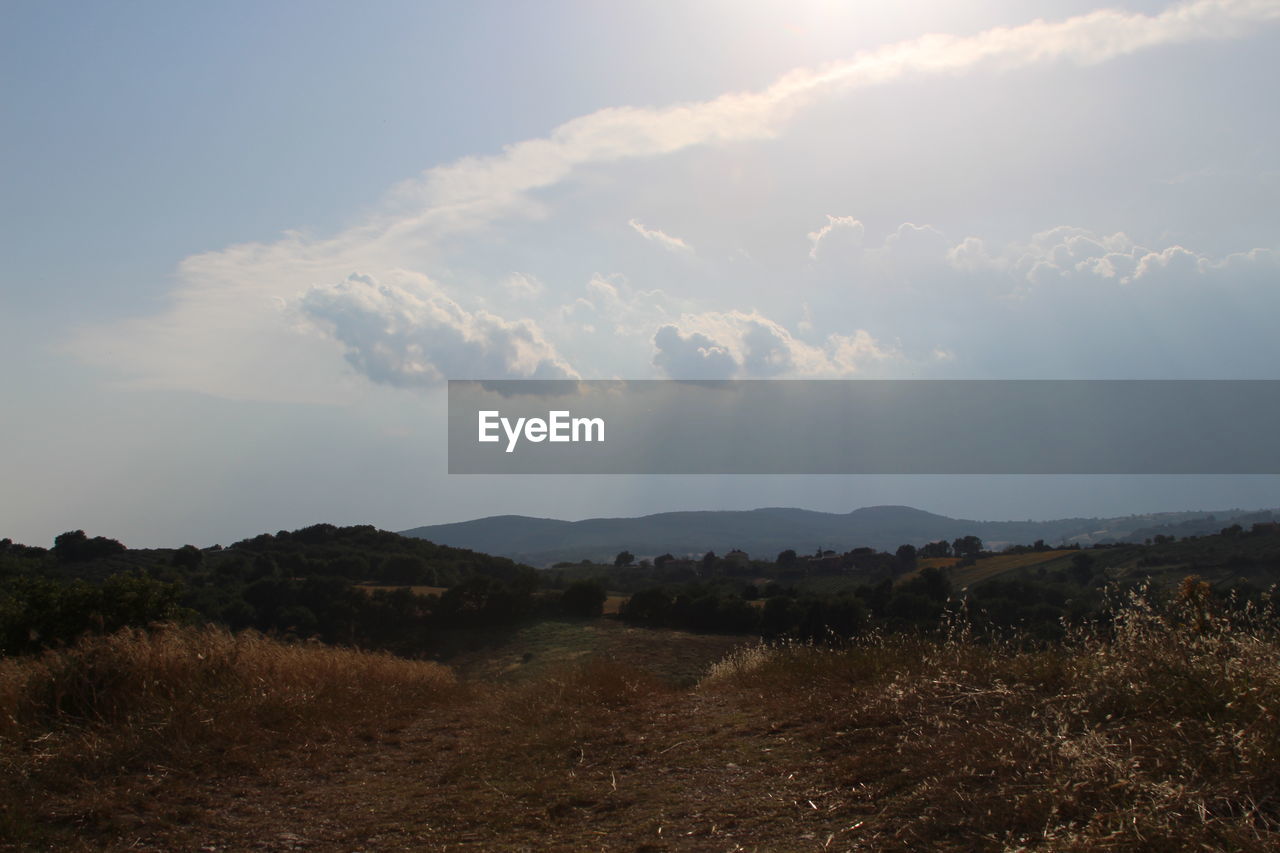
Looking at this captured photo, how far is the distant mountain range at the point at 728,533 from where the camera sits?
128 metres

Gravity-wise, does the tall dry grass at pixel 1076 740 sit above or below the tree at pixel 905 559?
above

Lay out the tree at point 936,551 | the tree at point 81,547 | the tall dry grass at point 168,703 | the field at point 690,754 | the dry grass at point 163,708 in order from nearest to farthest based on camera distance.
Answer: the field at point 690,754, the dry grass at point 163,708, the tall dry grass at point 168,703, the tree at point 81,547, the tree at point 936,551

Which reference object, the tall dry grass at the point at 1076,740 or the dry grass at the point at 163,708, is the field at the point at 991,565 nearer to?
the tall dry grass at the point at 1076,740

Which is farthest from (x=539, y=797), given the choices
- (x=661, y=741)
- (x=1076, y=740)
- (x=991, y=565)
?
(x=991, y=565)

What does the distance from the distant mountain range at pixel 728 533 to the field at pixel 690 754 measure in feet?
355

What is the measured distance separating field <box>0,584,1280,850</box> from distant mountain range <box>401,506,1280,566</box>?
108118 mm

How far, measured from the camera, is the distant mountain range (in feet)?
420

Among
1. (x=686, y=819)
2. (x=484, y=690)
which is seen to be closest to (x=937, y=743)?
(x=686, y=819)

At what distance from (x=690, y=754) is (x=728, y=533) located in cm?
15077

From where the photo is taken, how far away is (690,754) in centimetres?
651

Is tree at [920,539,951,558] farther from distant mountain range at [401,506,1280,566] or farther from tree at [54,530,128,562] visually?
tree at [54,530,128,562]

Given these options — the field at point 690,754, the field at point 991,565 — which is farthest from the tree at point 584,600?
the field at point 690,754

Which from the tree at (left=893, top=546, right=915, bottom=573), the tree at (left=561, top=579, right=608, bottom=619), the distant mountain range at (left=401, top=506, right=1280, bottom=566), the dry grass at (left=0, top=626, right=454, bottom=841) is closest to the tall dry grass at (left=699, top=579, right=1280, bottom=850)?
the dry grass at (left=0, top=626, right=454, bottom=841)

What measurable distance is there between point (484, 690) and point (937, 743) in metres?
8.54
